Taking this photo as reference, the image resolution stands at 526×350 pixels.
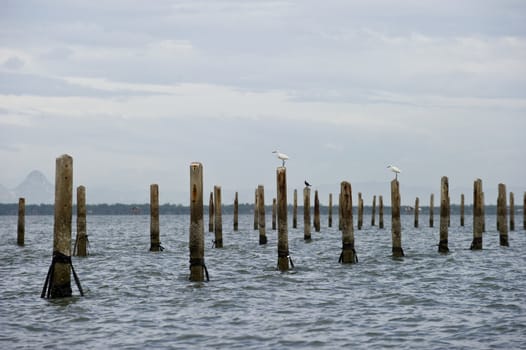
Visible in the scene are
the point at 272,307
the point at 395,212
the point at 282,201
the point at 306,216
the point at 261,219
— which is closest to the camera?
the point at 272,307

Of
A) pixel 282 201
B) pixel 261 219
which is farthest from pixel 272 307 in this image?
pixel 261 219

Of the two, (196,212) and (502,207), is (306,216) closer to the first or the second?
(502,207)

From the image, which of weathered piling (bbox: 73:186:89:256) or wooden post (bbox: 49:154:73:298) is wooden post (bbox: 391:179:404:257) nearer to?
weathered piling (bbox: 73:186:89:256)

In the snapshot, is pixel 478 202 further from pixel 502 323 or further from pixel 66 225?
pixel 66 225

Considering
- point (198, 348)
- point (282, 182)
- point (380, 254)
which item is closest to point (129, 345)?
point (198, 348)

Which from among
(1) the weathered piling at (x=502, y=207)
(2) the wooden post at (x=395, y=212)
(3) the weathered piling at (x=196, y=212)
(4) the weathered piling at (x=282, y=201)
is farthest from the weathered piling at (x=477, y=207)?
Result: (3) the weathered piling at (x=196, y=212)

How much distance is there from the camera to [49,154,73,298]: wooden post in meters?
14.6

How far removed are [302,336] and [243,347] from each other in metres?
1.14

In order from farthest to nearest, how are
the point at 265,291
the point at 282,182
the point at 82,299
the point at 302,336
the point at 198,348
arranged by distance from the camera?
the point at 282,182 → the point at 265,291 → the point at 82,299 → the point at 302,336 → the point at 198,348

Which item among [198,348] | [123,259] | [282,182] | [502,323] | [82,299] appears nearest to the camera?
[198,348]

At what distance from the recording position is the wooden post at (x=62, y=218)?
14586mm

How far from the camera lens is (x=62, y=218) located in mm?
14602

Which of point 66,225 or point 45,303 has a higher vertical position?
point 66,225

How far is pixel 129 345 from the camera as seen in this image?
454 inches
